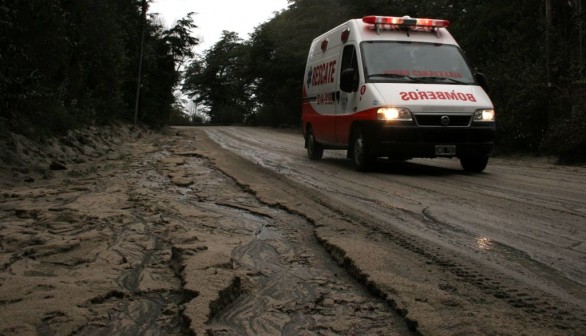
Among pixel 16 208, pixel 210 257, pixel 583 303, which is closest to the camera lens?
pixel 583 303

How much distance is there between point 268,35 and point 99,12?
2841 centimetres

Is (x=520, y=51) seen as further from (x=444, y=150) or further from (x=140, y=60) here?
(x=140, y=60)

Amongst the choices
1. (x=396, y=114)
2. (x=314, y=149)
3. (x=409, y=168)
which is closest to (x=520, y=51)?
(x=314, y=149)

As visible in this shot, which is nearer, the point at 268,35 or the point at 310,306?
the point at 310,306

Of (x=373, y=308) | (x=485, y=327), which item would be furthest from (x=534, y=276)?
(x=373, y=308)

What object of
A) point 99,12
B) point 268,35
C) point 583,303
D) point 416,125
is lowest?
point 583,303

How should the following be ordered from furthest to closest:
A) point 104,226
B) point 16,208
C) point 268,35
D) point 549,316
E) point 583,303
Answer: point 268,35, point 16,208, point 104,226, point 583,303, point 549,316

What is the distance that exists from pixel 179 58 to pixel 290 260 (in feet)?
98.4

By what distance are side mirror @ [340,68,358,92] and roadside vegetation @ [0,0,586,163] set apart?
503cm

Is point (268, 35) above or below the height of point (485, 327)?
above

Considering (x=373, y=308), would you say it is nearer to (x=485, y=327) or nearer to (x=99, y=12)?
(x=485, y=327)

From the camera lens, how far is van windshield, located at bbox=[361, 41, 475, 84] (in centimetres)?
836

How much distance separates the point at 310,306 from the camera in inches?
103

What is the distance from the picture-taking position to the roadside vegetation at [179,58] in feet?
30.9
